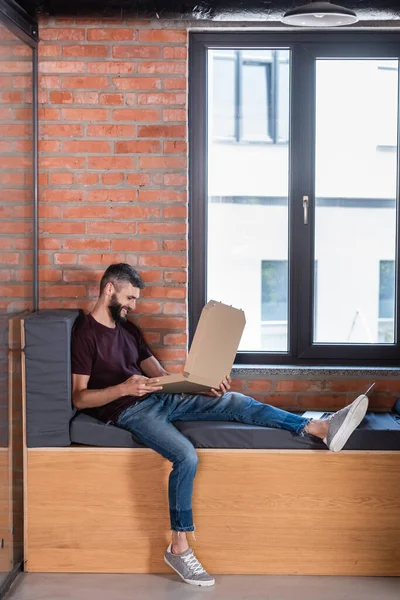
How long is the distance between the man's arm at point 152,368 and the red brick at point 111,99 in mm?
1253

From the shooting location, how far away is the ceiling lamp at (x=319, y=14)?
11.1ft

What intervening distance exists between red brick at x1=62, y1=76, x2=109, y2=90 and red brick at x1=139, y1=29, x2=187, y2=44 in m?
0.28

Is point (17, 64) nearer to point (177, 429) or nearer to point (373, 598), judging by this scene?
point (177, 429)

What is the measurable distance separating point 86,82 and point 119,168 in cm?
44

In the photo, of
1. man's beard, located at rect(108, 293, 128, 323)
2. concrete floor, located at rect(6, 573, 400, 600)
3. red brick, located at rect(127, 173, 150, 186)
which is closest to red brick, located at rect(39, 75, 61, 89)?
red brick, located at rect(127, 173, 150, 186)

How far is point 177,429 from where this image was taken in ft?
12.3

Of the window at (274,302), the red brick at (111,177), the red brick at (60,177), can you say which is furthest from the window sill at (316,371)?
the red brick at (60,177)

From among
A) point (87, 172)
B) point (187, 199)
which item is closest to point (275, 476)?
point (187, 199)

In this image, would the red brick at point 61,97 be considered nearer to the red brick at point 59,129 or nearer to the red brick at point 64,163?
the red brick at point 59,129

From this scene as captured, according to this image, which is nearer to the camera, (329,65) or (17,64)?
(17,64)

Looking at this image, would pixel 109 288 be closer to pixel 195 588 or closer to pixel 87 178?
pixel 87 178

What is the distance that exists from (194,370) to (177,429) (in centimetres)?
34

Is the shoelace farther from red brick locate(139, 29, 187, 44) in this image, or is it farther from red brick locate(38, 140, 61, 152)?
red brick locate(139, 29, 187, 44)

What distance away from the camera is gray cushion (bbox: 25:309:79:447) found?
3648 millimetres
